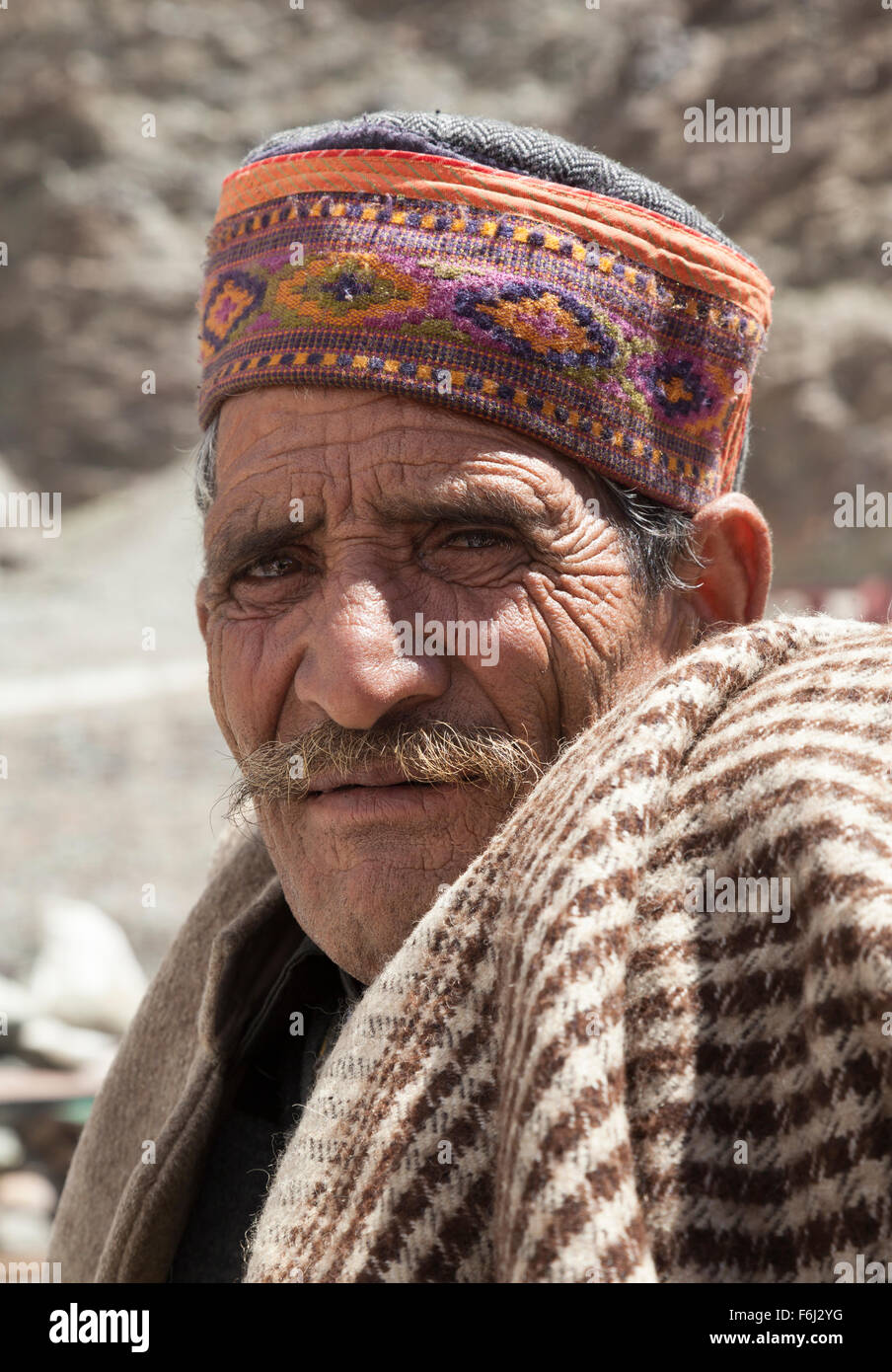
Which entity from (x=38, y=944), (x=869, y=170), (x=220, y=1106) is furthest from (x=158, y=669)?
(x=220, y=1106)

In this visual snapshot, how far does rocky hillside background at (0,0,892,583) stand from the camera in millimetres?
13742

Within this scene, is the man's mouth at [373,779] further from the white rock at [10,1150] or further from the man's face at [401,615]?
the white rock at [10,1150]

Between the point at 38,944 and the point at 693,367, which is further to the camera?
the point at 38,944

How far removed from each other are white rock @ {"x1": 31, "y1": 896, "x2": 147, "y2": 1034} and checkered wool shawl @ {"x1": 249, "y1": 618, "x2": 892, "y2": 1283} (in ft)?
15.7

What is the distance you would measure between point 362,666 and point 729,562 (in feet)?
2.03

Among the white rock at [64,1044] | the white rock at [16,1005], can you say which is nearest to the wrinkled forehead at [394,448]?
the white rock at [64,1044]

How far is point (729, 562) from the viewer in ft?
6.18

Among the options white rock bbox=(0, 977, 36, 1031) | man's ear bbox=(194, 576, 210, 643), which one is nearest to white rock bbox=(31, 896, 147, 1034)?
white rock bbox=(0, 977, 36, 1031)

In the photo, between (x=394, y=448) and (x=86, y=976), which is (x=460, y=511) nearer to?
(x=394, y=448)

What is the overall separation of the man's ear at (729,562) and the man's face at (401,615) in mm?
112

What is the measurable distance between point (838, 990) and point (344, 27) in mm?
19180

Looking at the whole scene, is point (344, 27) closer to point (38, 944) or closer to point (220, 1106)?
point (38, 944)

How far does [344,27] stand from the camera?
17.6 metres

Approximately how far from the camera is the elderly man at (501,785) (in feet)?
2.76
